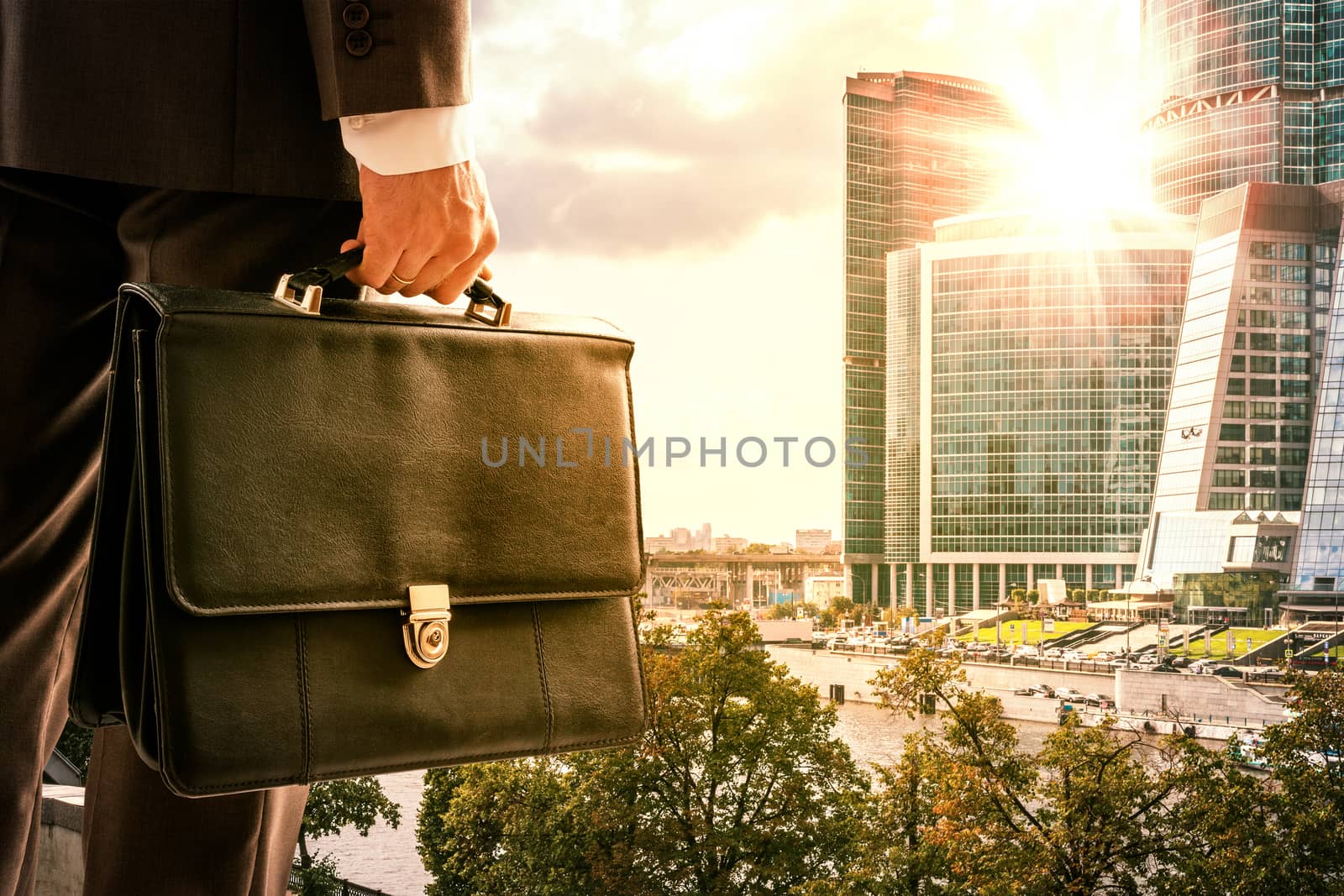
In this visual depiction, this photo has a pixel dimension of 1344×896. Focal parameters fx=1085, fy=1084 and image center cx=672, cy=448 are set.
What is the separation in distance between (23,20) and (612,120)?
28.8m

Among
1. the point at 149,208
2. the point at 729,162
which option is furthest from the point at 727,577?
the point at 149,208

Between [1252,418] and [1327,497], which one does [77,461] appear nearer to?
[1327,497]

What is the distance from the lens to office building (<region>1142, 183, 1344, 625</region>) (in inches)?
534

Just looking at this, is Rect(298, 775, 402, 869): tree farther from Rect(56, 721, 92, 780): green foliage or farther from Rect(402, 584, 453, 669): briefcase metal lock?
Rect(402, 584, 453, 669): briefcase metal lock

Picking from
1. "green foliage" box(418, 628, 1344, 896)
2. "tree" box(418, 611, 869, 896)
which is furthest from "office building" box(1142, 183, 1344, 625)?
"tree" box(418, 611, 869, 896)

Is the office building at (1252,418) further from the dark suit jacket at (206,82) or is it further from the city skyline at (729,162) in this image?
the dark suit jacket at (206,82)

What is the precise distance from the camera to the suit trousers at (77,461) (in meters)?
0.58

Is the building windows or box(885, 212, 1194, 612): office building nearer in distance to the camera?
the building windows

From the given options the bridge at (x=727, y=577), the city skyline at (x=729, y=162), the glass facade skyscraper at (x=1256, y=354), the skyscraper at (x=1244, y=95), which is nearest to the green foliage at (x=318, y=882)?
the bridge at (x=727, y=577)

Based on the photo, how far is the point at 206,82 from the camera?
0.61 metres

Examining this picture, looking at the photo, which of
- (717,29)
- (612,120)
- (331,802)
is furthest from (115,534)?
(717,29)

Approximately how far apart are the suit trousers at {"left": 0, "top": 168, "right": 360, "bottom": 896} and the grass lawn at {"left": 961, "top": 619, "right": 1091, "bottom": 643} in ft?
56.0

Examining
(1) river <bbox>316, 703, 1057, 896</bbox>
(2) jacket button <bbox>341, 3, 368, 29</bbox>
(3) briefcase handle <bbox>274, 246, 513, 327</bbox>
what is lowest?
(1) river <bbox>316, 703, 1057, 896</bbox>

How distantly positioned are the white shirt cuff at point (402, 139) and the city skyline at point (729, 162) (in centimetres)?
1364
